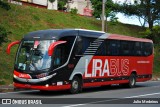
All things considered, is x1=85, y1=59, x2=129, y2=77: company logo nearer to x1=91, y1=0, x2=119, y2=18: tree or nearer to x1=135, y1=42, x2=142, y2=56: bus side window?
x1=135, y1=42, x2=142, y2=56: bus side window

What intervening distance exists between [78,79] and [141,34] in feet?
105

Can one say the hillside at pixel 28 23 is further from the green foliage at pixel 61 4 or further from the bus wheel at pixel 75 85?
the green foliage at pixel 61 4

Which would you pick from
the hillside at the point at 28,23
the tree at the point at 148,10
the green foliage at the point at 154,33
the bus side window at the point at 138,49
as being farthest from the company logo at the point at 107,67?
the tree at the point at 148,10

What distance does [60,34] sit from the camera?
758 inches

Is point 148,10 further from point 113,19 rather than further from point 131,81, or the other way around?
point 131,81

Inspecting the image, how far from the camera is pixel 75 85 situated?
20.1 meters

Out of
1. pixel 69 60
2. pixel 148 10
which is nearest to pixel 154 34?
pixel 148 10

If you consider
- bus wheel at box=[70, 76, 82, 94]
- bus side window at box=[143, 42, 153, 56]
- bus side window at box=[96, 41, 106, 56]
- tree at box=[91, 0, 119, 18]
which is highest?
tree at box=[91, 0, 119, 18]

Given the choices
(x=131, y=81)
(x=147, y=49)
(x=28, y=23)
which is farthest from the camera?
(x=28, y=23)

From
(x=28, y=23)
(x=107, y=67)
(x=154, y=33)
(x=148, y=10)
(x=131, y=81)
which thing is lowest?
(x=131, y=81)

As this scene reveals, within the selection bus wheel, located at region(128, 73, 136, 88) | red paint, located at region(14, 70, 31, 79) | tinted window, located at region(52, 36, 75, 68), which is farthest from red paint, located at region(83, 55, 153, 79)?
red paint, located at region(14, 70, 31, 79)

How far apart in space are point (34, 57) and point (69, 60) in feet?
5.81

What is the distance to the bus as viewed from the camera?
18.7 m

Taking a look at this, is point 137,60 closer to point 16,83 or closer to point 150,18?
point 16,83
